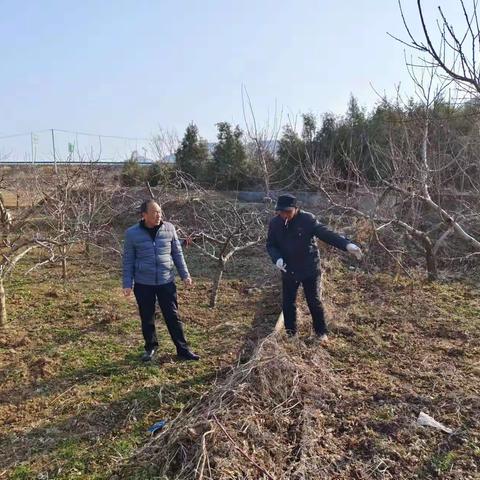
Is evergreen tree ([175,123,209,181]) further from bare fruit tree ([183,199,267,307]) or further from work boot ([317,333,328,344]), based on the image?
work boot ([317,333,328,344])

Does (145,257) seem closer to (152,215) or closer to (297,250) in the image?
(152,215)

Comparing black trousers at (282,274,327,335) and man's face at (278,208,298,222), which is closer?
man's face at (278,208,298,222)

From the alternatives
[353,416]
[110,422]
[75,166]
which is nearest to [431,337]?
[353,416]

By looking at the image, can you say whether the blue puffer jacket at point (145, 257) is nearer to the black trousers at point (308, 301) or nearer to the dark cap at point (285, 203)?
the dark cap at point (285, 203)

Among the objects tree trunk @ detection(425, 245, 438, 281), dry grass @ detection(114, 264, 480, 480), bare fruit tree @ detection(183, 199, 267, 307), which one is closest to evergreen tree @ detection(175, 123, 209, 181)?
bare fruit tree @ detection(183, 199, 267, 307)

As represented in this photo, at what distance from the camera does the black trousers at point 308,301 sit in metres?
4.72

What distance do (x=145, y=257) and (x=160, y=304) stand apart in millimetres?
475

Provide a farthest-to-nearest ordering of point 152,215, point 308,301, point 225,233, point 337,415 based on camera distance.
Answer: point 225,233 < point 308,301 < point 152,215 < point 337,415

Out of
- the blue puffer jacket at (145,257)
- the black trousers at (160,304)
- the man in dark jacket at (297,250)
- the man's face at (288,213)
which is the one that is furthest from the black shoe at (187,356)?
the man's face at (288,213)

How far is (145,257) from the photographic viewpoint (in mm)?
4234

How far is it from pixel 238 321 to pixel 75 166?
17.7 ft

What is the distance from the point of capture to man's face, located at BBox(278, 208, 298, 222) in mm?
4480

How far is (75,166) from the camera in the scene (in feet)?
31.2

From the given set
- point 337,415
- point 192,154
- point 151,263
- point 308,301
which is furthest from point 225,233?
point 192,154
